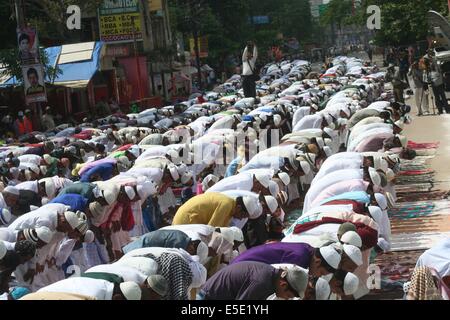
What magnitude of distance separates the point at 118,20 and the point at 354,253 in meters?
30.4

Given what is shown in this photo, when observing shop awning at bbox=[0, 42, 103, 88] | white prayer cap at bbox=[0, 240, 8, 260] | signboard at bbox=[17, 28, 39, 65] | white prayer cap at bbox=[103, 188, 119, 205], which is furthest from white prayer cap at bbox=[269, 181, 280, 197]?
shop awning at bbox=[0, 42, 103, 88]

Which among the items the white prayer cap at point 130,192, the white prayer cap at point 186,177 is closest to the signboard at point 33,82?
the white prayer cap at point 186,177

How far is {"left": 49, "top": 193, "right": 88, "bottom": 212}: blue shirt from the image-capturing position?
35.4 feet

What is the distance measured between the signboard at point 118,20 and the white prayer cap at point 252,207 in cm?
2698

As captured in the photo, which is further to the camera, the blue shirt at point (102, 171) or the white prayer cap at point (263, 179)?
the blue shirt at point (102, 171)

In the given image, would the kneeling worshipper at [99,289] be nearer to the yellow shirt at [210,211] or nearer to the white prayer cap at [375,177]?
the yellow shirt at [210,211]

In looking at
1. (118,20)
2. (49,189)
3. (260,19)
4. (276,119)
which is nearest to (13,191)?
(49,189)

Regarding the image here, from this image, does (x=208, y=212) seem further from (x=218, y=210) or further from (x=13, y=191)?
(x=13, y=191)

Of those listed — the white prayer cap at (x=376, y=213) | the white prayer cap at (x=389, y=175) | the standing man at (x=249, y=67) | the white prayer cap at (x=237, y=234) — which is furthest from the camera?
the standing man at (x=249, y=67)

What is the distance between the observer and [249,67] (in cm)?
2708

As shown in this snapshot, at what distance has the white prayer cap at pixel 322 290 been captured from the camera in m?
6.77

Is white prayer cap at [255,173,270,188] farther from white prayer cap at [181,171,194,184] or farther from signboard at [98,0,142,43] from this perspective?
signboard at [98,0,142,43]

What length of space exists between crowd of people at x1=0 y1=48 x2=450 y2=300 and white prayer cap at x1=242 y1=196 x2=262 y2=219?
0.05ft
